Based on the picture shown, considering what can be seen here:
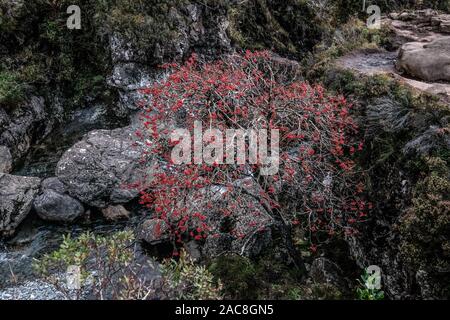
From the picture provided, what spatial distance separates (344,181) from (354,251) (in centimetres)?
180

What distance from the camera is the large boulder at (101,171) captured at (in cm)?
1313

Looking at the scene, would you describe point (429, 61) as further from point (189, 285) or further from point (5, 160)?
point (5, 160)

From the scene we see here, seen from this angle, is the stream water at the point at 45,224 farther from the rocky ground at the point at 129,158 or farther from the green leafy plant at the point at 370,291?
the green leafy plant at the point at 370,291

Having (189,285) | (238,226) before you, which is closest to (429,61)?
(238,226)

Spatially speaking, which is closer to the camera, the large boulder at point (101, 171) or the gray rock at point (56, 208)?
the gray rock at point (56, 208)

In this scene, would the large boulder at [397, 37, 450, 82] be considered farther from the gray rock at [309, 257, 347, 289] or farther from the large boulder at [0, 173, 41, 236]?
the large boulder at [0, 173, 41, 236]

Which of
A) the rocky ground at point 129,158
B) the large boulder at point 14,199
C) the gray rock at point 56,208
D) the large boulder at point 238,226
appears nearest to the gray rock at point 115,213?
the rocky ground at point 129,158

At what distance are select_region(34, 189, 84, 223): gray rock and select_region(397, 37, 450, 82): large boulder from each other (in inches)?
469

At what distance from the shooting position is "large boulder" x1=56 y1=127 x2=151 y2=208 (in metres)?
13.1

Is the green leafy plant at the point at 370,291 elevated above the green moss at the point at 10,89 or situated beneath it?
situated beneath

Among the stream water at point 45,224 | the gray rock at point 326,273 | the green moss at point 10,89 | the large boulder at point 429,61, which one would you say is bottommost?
the stream water at point 45,224

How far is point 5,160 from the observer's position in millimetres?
14758

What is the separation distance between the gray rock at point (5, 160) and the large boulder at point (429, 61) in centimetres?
1533

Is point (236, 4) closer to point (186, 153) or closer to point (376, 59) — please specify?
point (376, 59)
